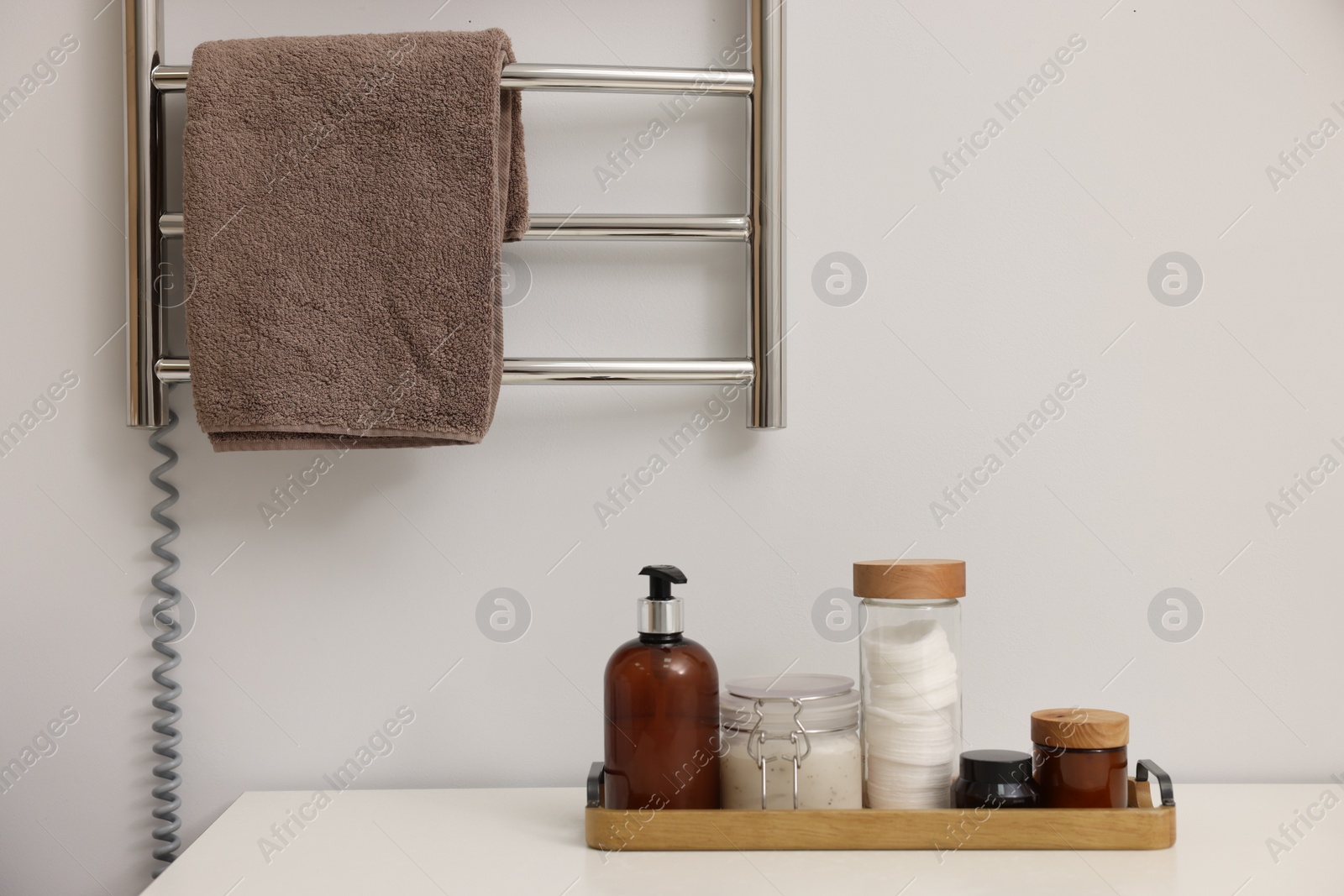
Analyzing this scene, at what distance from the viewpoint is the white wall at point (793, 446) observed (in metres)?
0.87

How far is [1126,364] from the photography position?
0.89 meters

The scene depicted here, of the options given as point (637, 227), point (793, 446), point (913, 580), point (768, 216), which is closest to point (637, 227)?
point (637, 227)

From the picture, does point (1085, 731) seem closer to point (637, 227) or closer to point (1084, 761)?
point (1084, 761)

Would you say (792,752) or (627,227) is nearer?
(792,752)

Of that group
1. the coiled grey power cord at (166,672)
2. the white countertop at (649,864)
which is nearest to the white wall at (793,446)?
the coiled grey power cord at (166,672)

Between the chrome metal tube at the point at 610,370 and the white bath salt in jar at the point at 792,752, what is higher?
the chrome metal tube at the point at 610,370

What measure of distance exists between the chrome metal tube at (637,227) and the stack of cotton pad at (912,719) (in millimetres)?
366

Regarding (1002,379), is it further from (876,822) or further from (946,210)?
(876,822)

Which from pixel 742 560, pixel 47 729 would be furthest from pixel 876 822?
pixel 47 729

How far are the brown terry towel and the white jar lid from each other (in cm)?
28

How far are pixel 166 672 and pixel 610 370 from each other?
0.48 m

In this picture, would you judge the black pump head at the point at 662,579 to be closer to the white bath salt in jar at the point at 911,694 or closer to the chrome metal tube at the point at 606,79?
the white bath salt in jar at the point at 911,694

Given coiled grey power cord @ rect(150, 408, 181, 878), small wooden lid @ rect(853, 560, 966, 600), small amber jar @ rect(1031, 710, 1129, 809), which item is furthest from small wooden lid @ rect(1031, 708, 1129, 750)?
coiled grey power cord @ rect(150, 408, 181, 878)

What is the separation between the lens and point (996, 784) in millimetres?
690
